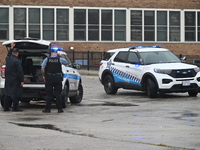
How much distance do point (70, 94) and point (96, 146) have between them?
307 inches

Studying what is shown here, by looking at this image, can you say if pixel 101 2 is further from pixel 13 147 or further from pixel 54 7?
pixel 13 147

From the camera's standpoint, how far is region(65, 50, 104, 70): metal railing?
41809 mm

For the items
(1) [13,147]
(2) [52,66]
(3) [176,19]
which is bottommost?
(1) [13,147]

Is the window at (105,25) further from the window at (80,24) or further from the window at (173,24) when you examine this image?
the window at (173,24)

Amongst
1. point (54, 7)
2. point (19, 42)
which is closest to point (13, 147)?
point (19, 42)

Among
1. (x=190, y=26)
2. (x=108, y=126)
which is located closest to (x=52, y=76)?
(x=108, y=126)

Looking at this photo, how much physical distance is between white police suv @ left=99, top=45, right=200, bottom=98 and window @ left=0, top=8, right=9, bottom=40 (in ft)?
78.2

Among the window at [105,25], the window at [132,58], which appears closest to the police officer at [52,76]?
the window at [132,58]

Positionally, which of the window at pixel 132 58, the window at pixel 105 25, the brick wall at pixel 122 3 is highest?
the brick wall at pixel 122 3

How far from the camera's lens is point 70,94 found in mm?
17531

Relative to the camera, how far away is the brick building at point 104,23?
4594cm

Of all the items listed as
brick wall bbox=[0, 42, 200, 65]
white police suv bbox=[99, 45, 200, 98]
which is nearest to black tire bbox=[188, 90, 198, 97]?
white police suv bbox=[99, 45, 200, 98]

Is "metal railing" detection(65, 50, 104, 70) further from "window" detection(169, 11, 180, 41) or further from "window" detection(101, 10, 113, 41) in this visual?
"window" detection(169, 11, 180, 41)

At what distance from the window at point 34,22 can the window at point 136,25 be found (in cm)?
710
